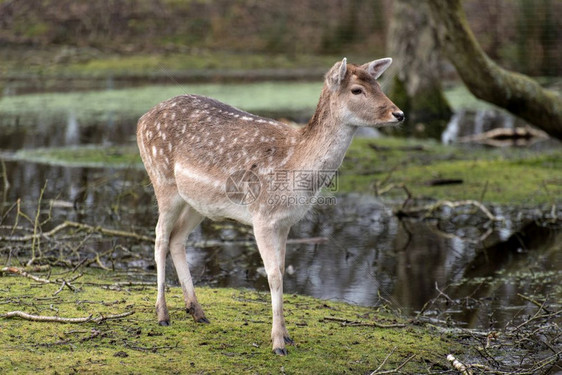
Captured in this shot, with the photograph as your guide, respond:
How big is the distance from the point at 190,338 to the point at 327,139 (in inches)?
68.0

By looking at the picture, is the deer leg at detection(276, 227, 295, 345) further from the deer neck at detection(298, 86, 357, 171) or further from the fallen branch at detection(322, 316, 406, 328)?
the fallen branch at detection(322, 316, 406, 328)

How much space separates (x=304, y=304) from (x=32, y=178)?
7348 millimetres

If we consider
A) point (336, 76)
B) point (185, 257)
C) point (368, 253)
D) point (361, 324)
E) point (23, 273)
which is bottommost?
point (368, 253)

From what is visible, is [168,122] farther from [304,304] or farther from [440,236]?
[440,236]

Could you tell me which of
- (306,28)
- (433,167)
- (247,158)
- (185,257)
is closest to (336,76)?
(247,158)

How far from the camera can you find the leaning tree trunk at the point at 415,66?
18375 millimetres

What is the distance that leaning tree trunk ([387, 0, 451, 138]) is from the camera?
60.3ft

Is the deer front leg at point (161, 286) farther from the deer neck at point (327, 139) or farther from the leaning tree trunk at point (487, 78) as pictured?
the leaning tree trunk at point (487, 78)

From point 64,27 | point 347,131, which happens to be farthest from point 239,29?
point 347,131

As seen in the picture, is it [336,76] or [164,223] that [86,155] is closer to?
[164,223]

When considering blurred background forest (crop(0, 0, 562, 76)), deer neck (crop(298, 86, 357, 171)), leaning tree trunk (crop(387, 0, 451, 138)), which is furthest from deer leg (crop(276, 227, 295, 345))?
blurred background forest (crop(0, 0, 562, 76))

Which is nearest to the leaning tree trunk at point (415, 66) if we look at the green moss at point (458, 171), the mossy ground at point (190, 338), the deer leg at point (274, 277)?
the green moss at point (458, 171)

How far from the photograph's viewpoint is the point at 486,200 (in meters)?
11.6

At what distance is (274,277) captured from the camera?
5.98 metres
